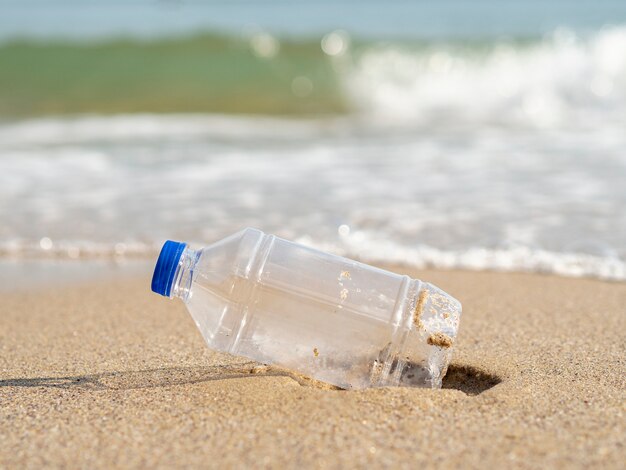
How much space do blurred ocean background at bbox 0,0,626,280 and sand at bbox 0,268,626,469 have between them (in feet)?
3.91

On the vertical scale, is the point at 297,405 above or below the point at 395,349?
below

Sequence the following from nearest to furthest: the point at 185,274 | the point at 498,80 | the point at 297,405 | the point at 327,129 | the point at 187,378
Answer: the point at 297,405 → the point at 185,274 → the point at 187,378 → the point at 327,129 → the point at 498,80

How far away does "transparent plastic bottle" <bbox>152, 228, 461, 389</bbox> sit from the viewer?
211 cm

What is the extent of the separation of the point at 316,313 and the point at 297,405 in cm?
26

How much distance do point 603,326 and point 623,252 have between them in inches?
42.3

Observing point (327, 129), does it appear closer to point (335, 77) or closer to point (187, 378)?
point (335, 77)

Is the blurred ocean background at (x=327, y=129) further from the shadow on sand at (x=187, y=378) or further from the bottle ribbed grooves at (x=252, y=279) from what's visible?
the bottle ribbed grooves at (x=252, y=279)

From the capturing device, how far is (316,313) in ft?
6.97

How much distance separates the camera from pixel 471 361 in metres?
2.38

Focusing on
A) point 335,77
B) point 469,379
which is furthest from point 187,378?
point 335,77

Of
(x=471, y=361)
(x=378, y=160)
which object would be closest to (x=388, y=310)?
(x=471, y=361)

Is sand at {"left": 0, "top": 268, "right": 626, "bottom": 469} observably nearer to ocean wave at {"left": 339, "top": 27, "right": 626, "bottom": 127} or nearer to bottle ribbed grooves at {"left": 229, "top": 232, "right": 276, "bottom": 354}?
bottle ribbed grooves at {"left": 229, "top": 232, "right": 276, "bottom": 354}

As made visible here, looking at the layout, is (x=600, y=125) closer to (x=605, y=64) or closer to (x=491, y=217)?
(x=605, y=64)

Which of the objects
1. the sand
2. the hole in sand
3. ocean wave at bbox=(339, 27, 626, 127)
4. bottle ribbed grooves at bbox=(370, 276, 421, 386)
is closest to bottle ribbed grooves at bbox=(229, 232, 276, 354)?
the sand
